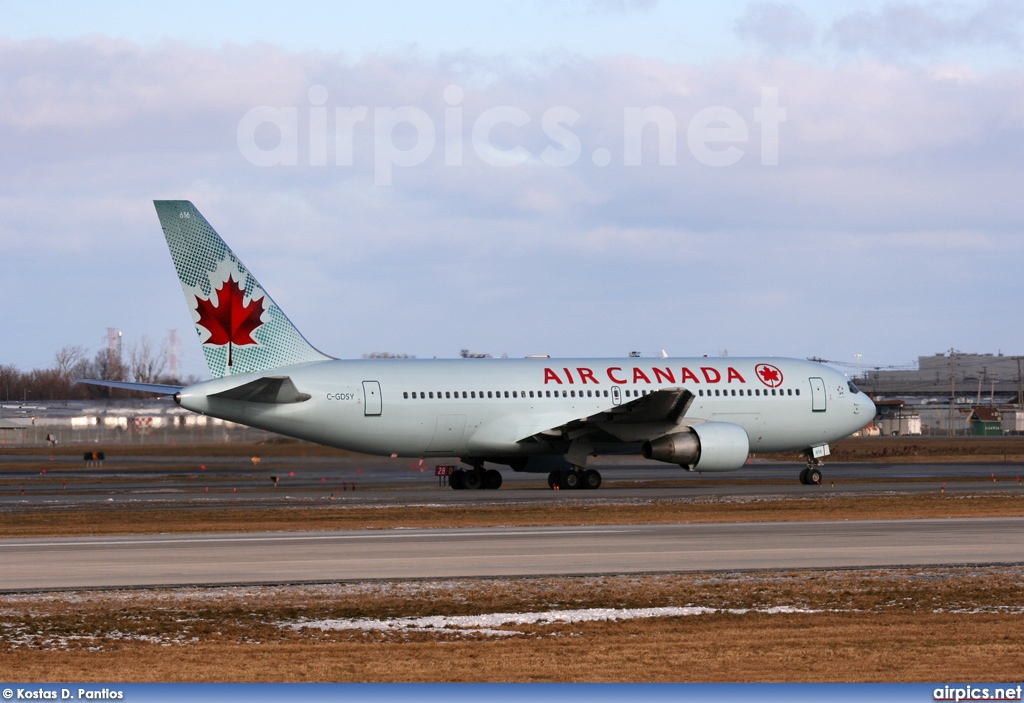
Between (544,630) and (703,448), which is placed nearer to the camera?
(544,630)

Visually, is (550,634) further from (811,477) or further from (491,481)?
(811,477)

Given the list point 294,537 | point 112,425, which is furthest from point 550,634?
point 112,425

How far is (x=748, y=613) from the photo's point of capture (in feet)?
50.7

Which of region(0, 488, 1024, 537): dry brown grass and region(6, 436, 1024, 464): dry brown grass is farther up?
region(6, 436, 1024, 464): dry brown grass

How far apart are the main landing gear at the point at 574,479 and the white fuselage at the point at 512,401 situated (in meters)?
1.02

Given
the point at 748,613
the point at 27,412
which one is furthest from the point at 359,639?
the point at 27,412

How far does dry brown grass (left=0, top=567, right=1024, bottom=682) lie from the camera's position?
1207cm

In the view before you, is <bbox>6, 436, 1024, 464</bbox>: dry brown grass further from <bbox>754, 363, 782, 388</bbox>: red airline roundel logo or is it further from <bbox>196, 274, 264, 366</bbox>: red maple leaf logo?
<bbox>754, 363, 782, 388</bbox>: red airline roundel logo

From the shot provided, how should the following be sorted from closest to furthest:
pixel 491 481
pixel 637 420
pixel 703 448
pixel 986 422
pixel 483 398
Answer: pixel 703 448 < pixel 637 420 < pixel 483 398 < pixel 491 481 < pixel 986 422

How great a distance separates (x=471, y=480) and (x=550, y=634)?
29275mm

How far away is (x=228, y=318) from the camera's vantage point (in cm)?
4028

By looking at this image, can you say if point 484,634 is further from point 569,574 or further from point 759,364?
point 759,364

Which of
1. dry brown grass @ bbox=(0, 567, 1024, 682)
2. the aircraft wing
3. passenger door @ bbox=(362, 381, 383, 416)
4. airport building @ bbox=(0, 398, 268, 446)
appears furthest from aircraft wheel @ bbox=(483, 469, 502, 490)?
dry brown grass @ bbox=(0, 567, 1024, 682)

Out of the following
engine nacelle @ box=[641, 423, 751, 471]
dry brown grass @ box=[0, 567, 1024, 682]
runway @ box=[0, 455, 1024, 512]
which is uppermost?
engine nacelle @ box=[641, 423, 751, 471]
